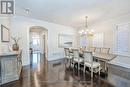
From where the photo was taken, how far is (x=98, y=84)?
374 cm

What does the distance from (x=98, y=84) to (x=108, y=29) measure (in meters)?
4.36

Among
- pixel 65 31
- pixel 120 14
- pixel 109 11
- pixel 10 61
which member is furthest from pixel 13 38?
pixel 120 14

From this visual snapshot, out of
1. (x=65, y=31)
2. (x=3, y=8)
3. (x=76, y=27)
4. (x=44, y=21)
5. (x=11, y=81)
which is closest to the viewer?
(x=3, y=8)

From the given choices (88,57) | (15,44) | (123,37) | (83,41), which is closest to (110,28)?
(123,37)

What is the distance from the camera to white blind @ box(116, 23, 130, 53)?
612cm

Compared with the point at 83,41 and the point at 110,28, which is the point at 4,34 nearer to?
the point at 110,28

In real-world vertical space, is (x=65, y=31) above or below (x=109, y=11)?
below

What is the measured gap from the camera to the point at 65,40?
9055 millimetres

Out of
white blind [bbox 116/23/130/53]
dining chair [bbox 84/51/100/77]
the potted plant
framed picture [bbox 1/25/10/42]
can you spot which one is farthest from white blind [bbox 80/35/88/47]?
framed picture [bbox 1/25/10/42]

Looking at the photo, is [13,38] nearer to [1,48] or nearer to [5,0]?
[1,48]

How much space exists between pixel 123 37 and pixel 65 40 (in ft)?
13.7

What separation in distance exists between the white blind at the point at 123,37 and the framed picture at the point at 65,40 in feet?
12.6

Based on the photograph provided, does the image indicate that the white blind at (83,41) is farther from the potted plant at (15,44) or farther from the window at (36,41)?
the window at (36,41)

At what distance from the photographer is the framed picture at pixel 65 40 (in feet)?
28.3
